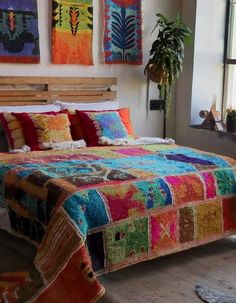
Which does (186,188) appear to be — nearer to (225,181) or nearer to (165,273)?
(225,181)

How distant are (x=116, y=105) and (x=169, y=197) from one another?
1755 mm

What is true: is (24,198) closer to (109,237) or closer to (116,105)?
(109,237)

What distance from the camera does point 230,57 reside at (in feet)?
16.1

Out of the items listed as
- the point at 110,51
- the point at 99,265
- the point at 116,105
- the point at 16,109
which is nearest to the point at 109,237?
the point at 99,265

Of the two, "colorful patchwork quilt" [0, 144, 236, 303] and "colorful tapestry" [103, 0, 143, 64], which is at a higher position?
"colorful tapestry" [103, 0, 143, 64]

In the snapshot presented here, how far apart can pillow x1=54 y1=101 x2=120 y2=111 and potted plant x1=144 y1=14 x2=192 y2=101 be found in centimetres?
53

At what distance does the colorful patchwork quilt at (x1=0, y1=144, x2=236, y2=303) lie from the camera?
8.11 feet

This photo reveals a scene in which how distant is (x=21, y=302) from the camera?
2453 mm

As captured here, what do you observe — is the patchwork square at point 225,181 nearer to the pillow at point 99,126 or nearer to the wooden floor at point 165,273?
the wooden floor at point 165,273

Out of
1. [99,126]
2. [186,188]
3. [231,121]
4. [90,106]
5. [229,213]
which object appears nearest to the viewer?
[186,188]

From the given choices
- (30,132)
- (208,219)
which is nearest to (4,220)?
(30,132)

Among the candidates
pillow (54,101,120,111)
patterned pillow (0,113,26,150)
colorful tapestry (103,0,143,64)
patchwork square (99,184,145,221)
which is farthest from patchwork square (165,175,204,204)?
colorful tapestry (103,0,143,64)

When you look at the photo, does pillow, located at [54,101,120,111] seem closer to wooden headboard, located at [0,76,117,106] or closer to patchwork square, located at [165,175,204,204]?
wooden headboard, located at [0,76,117,106]

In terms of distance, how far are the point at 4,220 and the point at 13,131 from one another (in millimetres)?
816
